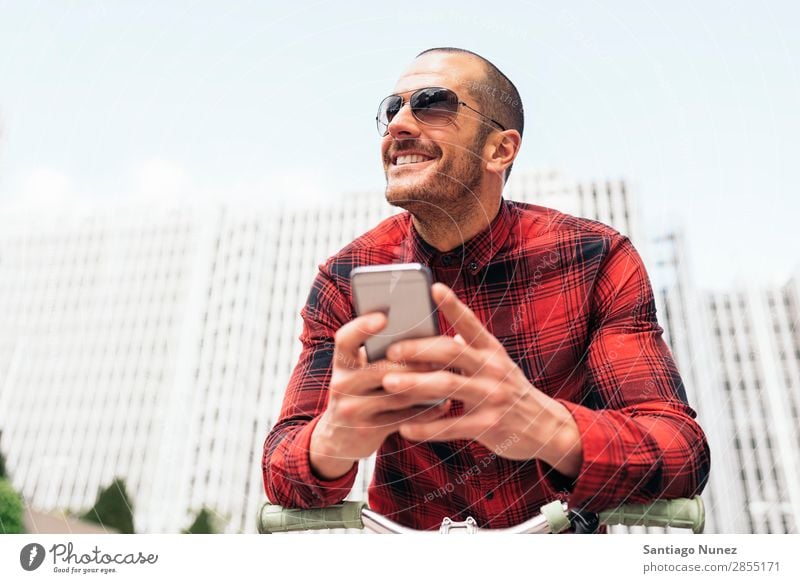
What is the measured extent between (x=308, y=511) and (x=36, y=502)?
573mm

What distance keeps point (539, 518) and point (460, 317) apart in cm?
30

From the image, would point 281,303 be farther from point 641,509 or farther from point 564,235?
point 641,509

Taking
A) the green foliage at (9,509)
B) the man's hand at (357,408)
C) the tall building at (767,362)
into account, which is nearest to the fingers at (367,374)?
the man's hand at (357,408)

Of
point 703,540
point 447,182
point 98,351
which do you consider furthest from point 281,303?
point 703,540

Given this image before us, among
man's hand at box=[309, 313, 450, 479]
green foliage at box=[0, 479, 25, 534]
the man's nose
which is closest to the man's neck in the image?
the man's nose

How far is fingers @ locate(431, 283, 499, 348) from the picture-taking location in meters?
0.49

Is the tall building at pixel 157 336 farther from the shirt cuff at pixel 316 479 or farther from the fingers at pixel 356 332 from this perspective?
the fingers at pixel 356 332

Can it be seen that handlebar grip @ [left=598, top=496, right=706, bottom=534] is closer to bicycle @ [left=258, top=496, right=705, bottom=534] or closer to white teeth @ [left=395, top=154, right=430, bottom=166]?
bicycle @ [left=258, top=496, right=705, bottom=534]

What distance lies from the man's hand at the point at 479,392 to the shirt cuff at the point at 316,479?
157 mm

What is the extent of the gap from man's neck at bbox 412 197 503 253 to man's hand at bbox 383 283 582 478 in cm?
34

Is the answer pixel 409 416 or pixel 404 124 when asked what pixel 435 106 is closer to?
pixel 404 124

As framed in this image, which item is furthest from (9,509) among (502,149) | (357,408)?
(502,149)

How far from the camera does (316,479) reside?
0.70m

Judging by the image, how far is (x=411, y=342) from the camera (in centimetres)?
55
